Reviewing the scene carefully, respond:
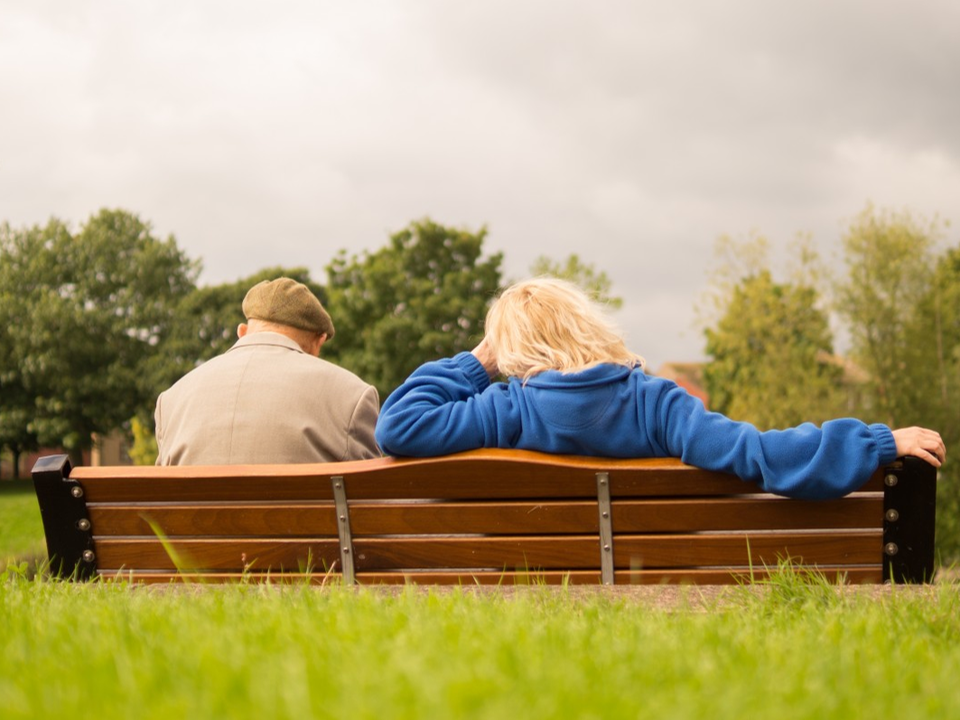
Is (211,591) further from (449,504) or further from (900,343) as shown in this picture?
(900,343)

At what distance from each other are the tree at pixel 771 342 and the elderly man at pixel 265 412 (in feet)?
124

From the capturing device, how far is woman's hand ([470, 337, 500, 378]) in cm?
419

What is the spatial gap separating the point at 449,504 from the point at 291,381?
4.52 feet

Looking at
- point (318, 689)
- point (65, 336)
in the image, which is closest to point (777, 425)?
point (65, 336)

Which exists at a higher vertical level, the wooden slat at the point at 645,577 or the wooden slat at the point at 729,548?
the wooden slat at the point at 729,548

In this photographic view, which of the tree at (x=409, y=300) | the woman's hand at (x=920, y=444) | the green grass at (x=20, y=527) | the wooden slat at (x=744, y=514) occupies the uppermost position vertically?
the tree at (x=409, y=300)

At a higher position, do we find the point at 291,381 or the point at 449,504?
the point at 291,381

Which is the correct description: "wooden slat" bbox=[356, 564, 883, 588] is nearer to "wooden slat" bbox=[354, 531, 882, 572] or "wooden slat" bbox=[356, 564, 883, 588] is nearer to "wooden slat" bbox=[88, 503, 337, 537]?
"wooden slat" bbox=[354, 531, 882, 572]

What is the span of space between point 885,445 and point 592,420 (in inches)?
39.8

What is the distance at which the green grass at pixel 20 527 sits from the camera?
2892 centimetres

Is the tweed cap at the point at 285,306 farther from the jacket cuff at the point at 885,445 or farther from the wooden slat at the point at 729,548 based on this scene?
the jacket cuff at the point at 885,445

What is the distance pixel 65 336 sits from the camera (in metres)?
40.8

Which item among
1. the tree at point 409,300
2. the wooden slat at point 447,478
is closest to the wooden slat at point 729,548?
the wooden slat at point 447,478

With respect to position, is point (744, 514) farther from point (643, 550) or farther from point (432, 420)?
point (432, 420)
